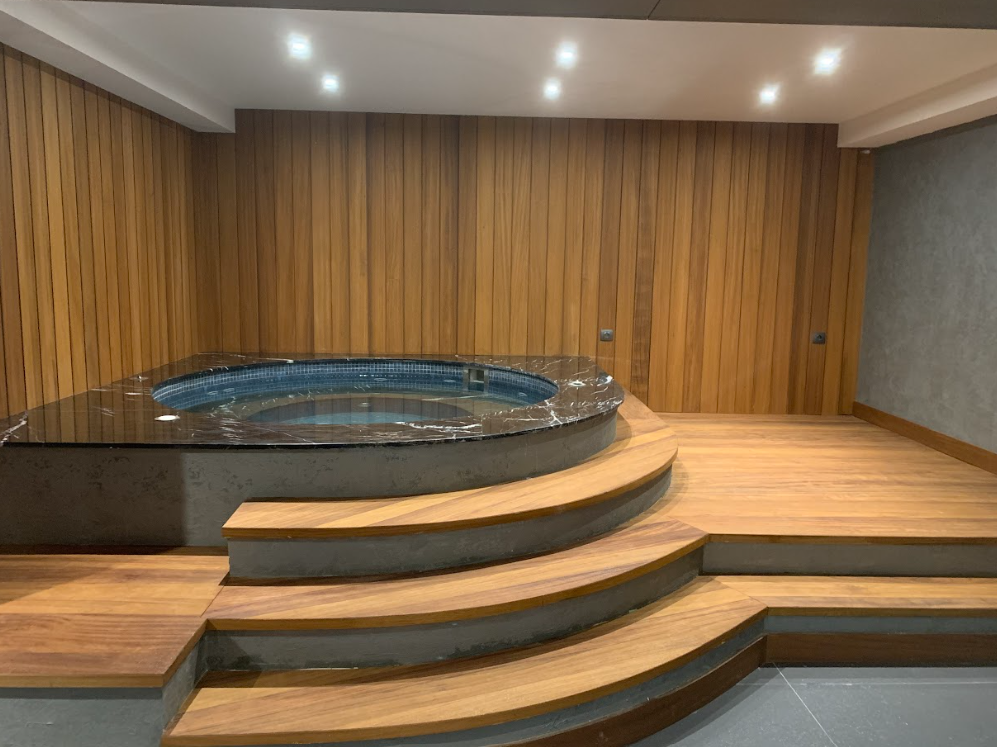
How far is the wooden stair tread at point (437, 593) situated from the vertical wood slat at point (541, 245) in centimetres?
282

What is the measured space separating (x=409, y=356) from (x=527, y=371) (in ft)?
3.30

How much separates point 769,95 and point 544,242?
174cm

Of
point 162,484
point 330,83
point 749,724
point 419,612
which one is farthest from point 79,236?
point 749,724

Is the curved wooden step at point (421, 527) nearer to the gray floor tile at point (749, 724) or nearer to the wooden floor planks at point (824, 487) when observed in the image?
the wooden floor planks at point (824, 487)

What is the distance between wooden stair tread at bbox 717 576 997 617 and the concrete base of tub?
56.4 inches

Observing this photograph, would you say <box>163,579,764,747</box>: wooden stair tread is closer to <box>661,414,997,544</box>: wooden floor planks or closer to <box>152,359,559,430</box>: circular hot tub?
<box>661,414,997,544</box>: wooden floor planks

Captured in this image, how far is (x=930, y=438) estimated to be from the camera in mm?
4363

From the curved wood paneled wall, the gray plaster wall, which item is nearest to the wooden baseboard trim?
the gray plaster wall

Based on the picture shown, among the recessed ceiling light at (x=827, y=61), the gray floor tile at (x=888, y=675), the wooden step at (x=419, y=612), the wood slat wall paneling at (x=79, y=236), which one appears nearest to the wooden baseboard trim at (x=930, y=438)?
the gray floor tile at (x=888, y=675)

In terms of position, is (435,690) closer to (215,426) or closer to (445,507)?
(445,507)

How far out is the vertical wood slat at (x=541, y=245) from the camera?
4930mm

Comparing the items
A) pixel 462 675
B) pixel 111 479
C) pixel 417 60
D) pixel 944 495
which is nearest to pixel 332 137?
pixel 417 60

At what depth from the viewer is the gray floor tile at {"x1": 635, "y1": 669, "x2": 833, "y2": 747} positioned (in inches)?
84.8

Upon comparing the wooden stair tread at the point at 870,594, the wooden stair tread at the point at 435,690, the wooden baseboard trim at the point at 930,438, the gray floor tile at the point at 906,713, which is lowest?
the gray floor tile at the point at 906,713
